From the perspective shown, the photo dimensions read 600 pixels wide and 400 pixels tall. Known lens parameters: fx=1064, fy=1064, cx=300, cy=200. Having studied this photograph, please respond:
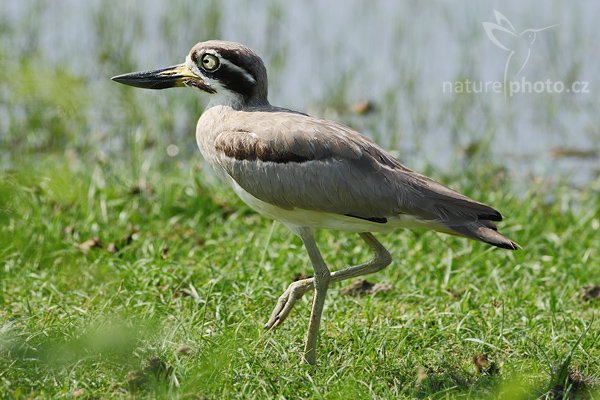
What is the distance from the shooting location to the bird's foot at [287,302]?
5531mm

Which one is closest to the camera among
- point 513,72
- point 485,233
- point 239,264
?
point 485,233

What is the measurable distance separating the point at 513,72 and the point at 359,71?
1523mm

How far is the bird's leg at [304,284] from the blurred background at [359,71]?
2779 millimetres

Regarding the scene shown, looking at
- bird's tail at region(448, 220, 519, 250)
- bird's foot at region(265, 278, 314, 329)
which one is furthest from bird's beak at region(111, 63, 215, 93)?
bird's tail at region(448, 220, 519, 250)

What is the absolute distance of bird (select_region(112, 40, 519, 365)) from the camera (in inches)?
208

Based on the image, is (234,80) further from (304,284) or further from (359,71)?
(359,71)

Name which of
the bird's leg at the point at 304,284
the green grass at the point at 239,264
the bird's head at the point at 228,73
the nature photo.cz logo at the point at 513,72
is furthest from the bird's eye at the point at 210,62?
the nature photo.cz logo at the point at 513,72

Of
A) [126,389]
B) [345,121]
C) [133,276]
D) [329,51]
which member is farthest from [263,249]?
[329,51]

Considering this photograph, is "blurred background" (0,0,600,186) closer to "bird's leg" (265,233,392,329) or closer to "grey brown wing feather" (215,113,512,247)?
"bird's leg" (265,233,392,329)

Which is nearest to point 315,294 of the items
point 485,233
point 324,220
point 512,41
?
point 324,220

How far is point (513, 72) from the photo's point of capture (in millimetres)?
10516

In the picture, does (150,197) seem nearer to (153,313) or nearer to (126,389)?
(153,313)

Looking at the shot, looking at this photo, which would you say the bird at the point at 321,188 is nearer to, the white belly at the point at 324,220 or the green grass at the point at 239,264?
the white belly at the point at 324,220

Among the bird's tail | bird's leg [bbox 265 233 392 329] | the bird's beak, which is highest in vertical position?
the bird's beak
